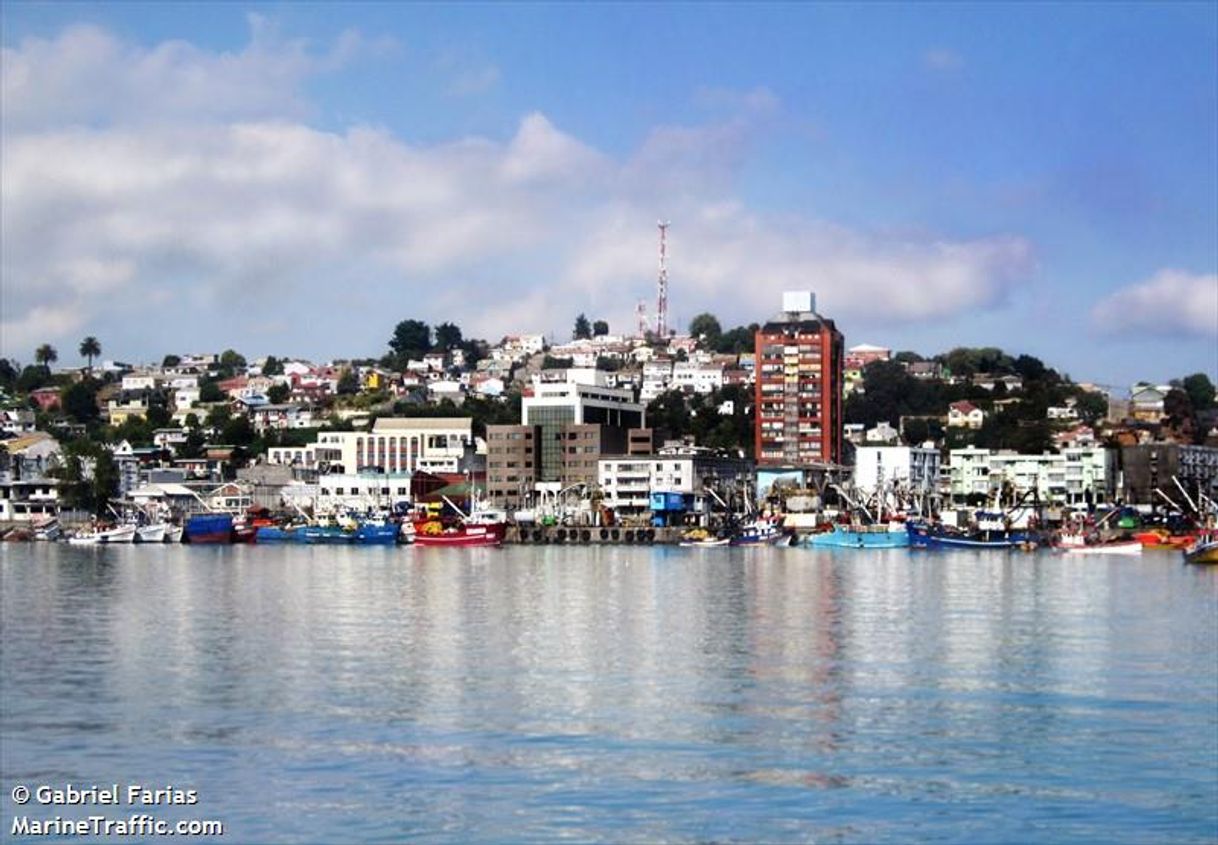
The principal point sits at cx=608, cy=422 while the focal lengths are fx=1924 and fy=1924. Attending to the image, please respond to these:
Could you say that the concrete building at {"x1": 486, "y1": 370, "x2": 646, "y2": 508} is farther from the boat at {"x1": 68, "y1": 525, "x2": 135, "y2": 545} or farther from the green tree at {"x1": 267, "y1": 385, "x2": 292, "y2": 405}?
the green tree at {"x1": 267, "y1": 385, "x2": 292, "y2": 405}

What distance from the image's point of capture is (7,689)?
25953 mm

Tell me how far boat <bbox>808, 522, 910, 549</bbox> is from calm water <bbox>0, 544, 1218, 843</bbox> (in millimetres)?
41081

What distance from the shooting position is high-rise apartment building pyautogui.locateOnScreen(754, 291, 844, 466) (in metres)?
112

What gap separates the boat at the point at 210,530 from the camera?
96.2 m

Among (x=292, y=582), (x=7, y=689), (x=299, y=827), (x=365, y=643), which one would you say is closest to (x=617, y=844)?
(x=299, y=827)

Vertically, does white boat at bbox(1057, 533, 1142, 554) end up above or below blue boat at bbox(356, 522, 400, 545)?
below

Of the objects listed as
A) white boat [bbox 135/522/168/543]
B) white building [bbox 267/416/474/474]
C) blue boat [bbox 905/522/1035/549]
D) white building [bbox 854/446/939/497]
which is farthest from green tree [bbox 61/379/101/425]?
blue boat [bbox 905/522/1035/549]

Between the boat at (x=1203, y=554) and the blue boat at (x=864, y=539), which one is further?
the blue boat at (x=864, y=539)

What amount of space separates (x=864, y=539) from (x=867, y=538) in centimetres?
16

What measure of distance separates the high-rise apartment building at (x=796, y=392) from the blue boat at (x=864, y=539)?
74.4ft

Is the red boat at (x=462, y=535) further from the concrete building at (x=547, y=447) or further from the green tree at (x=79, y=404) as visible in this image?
the green tree at (x=79, y=404)

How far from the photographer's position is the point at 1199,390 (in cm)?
15388

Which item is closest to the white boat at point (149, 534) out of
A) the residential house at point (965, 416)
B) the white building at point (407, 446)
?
the white building at point (407, 446)

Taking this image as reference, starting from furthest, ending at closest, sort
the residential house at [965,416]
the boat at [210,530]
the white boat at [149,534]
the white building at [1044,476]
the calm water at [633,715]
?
the residential house at [965,416] < the white building at [1044,476] < the white boat at [149,534] < the boat at [210,530] < the calm water at [633,715]
